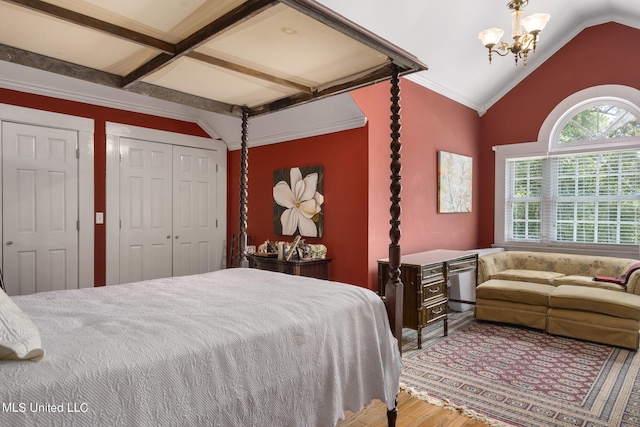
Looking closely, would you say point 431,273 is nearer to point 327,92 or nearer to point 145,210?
point 327,92

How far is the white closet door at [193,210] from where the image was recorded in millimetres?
5086

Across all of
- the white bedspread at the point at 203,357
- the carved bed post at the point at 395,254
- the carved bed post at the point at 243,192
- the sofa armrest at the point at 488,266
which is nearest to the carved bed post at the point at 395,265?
the carved bed post at the point at 395,254

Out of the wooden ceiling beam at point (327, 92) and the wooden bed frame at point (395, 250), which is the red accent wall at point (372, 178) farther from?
the wooden bed frame at point (395, 250)

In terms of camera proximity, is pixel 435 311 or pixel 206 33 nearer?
pixel 206 33

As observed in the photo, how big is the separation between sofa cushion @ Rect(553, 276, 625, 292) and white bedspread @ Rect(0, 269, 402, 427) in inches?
123

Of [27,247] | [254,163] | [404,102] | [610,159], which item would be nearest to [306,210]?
[254,163]

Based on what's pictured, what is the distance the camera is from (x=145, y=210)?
4746 millimetres

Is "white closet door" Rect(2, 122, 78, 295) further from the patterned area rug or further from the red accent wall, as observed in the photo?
the patterned area rug

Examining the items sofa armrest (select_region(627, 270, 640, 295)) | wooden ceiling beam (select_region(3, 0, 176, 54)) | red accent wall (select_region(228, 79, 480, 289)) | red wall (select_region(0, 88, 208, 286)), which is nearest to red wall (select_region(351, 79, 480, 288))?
red accent wall (select_region(228, 79, 480, 289))

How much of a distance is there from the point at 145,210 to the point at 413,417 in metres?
3.89

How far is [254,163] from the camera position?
17.2 feet

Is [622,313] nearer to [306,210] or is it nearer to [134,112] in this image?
Answer: [306,210]

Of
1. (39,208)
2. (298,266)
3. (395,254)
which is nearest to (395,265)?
(395,254)

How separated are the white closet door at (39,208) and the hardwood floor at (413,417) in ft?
11.5
